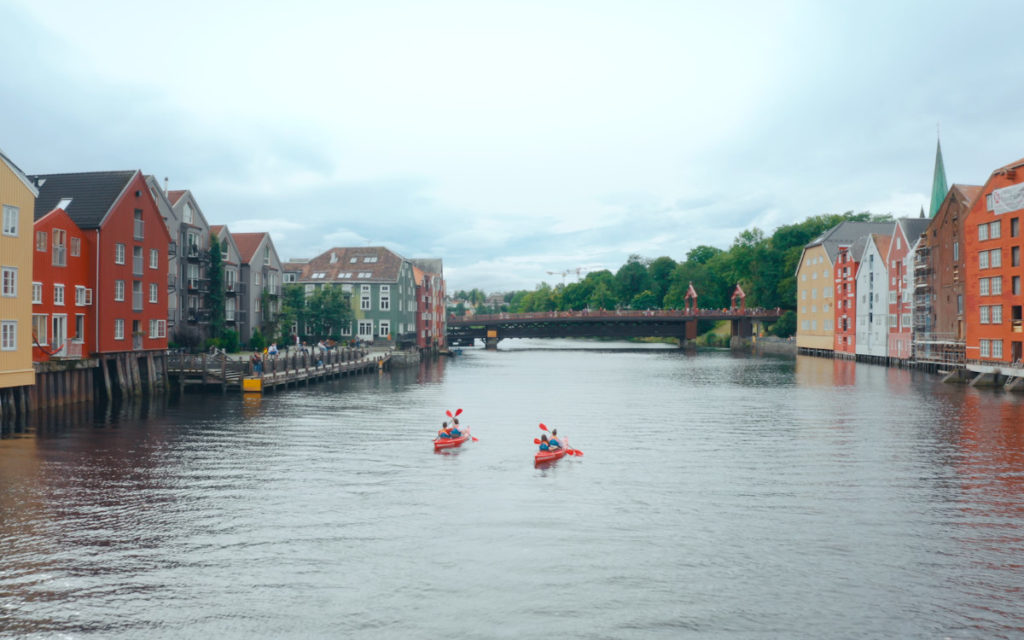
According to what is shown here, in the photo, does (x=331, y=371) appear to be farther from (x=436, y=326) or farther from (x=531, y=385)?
(x=436, y=326)

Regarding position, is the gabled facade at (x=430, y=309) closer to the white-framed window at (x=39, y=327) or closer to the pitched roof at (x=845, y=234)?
the pitched roof at (x=845, y=234)

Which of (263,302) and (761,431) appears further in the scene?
(263,302)

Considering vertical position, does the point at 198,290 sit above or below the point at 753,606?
above

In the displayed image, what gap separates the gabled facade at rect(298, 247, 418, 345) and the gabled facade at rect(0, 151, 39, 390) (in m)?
67.2

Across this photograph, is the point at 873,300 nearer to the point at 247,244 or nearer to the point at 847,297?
the point at 847,297

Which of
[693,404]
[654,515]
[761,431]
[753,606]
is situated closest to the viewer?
[753,606]

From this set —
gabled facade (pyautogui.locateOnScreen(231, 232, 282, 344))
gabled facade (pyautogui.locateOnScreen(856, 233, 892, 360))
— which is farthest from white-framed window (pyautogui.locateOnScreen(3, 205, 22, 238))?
gabled facade (pyautogui.locateOnScreen(856, 233, 892, 360))

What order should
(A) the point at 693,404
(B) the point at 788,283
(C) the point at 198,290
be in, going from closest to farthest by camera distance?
(A) the point at 693,404
(C) the point at 198,290
(B) the point at 788,283

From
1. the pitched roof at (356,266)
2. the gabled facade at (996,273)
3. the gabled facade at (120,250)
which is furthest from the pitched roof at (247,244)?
the gabled facade at (996,273)

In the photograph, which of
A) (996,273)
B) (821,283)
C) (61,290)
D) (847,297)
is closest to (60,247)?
(61,290)

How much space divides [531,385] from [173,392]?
32.8m

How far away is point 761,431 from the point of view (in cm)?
4531

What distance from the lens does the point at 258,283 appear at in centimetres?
9600

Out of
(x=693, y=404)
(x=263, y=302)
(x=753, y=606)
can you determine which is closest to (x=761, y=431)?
(x=693, y=404)
